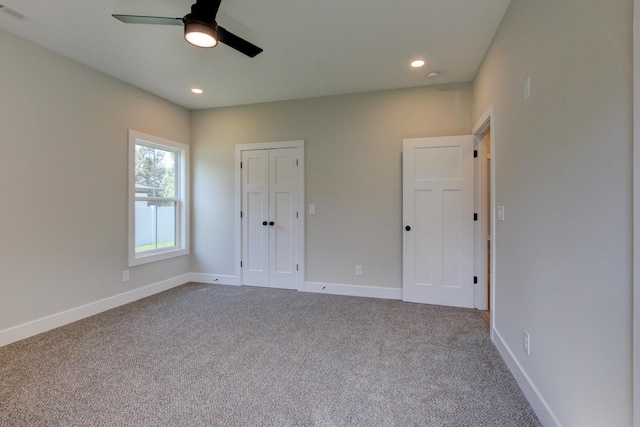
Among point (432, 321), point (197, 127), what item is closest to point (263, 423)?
point (432, 321)

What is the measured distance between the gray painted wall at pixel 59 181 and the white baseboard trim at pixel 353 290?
90.2 inches

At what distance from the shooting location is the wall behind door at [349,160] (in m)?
3.61

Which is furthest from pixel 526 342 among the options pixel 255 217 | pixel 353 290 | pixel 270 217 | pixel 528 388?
pixel 255 217

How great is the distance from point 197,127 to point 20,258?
2.71 metres

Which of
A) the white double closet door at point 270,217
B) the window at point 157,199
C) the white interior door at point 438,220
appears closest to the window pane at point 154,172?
the window at point 157,199

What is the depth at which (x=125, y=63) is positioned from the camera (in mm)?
3037

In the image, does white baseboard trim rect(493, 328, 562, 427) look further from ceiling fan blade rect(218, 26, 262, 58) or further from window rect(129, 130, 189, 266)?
window rect(129, 130, 189, 266)

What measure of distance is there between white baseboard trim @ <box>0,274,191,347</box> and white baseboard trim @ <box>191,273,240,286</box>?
0.36 meters

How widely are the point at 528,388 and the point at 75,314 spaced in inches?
158

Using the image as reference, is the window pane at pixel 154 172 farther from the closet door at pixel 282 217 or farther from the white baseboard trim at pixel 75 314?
the closet door at pixel 282 217

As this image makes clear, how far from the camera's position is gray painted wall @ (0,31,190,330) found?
8.25 feet

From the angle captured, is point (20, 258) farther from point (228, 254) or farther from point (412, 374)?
point (412, 374)

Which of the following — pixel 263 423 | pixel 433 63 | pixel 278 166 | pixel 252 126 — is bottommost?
pixel 263 423

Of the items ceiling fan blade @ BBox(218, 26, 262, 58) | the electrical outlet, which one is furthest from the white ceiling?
the electrical outlet
